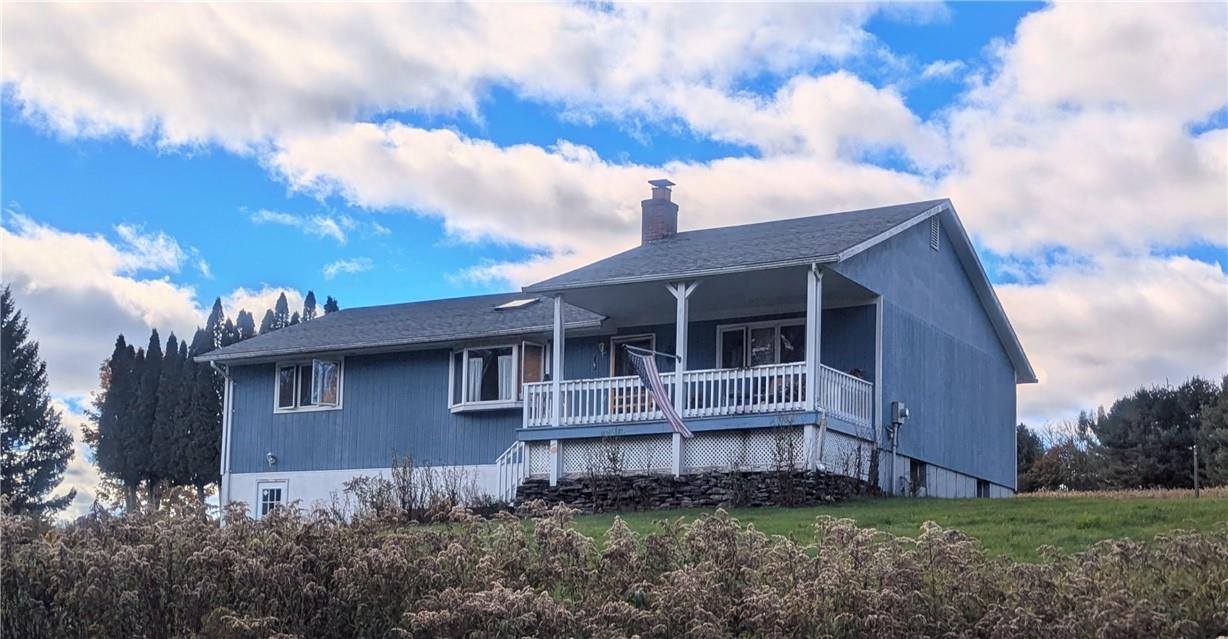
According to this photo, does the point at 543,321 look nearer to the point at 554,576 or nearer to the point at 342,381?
the point at 342,381

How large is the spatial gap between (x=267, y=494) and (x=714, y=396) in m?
10.4

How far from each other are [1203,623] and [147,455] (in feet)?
128

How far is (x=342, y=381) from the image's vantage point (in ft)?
94.9

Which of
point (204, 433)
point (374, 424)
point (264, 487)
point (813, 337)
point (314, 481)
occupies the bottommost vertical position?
point (264, 487)

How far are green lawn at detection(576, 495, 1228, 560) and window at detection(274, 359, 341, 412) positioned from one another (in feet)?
32.0

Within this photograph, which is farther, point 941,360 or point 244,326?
point 244,326

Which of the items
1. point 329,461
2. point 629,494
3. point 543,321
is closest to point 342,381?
point 329,461

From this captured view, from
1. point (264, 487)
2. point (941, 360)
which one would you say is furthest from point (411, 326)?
point (941, 360)

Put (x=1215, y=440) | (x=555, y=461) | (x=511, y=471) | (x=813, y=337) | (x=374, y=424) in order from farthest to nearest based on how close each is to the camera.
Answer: (x=1215, y=440)
(x=374, y=424)
(x=511, y=471)
(x=555, y=461)
(x=813, y=337)

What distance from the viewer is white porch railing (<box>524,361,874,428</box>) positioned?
73.6ft

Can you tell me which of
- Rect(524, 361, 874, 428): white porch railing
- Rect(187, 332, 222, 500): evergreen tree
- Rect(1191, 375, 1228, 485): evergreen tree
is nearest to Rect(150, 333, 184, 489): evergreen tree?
Rect(187, 332, 222, 500): evergreen tree

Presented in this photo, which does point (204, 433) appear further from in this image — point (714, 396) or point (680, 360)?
point (680, 360)

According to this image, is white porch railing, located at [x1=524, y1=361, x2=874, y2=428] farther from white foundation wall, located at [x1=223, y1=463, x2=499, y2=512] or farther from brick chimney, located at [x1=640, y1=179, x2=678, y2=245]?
brick chimney, located at [x1=640, y1=179, x2=678, y2=245]

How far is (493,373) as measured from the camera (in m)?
27.2
